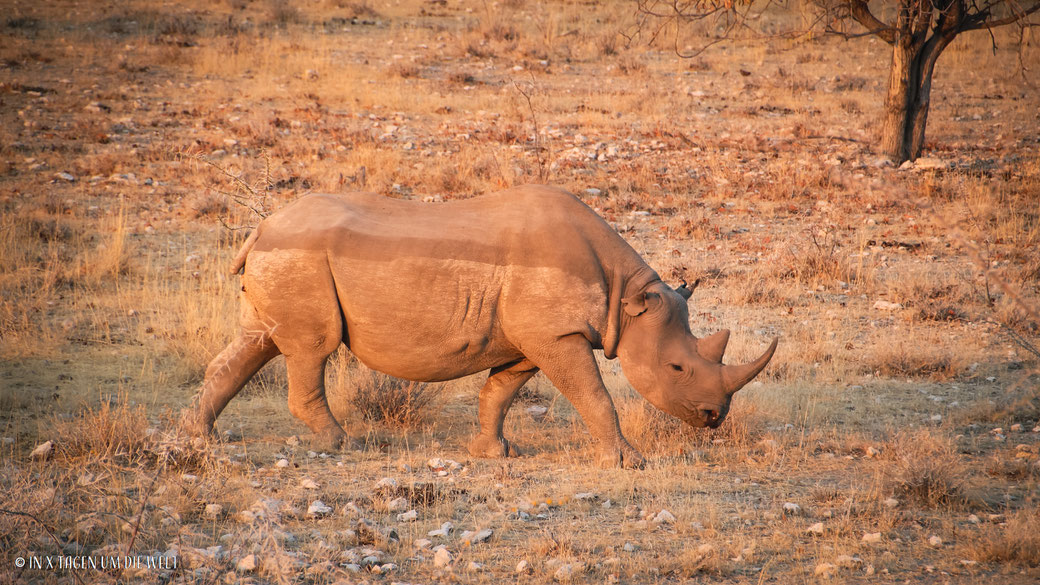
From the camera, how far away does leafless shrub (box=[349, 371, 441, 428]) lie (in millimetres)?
7762

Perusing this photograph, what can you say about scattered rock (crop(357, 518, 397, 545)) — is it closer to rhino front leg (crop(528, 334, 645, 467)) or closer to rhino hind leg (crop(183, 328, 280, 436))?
rhino front leg (crop(528, 334, 645, 467))

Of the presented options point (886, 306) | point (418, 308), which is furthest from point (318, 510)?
point (886, 306)

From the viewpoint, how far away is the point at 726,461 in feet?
23.2

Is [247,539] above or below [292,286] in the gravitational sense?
below

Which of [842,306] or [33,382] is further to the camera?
[842,306]

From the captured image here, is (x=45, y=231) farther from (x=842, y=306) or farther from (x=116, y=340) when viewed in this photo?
(x=842, y=306)

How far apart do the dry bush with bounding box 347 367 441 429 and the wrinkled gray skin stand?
2.73ft

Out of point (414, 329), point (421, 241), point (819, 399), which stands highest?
point (421, 241)

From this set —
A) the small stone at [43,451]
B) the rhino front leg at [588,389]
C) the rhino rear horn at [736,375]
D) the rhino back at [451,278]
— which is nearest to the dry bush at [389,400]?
the rhino back at [451,278]

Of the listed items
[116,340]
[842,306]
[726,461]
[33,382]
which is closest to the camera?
[726,461]

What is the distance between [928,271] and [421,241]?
24.9 feet

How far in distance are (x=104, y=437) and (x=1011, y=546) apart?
219 inches

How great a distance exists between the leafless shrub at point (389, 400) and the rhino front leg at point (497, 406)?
78 centimetres

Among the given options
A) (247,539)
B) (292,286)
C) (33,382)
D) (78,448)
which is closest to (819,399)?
(292,286)
